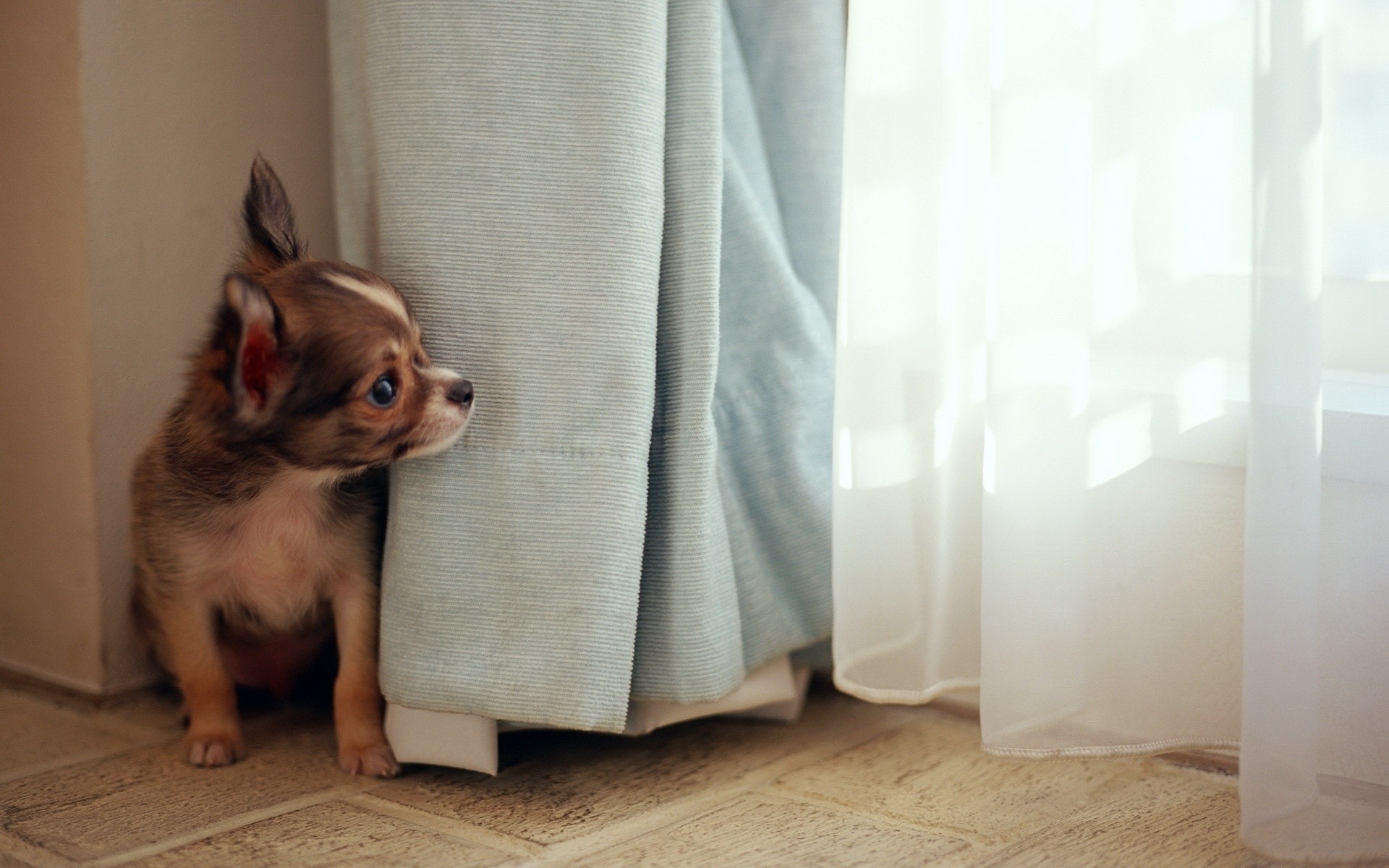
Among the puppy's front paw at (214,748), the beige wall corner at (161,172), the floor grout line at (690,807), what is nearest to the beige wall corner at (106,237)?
the beige wall corner at (161,172)

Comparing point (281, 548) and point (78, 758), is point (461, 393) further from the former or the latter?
point (78, 758)

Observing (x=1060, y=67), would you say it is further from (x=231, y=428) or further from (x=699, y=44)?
(x=231, y=428)

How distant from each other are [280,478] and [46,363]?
0.54 meters

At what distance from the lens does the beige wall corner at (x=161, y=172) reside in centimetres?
157

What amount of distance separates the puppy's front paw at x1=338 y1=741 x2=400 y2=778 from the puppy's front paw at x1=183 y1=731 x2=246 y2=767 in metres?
0.14

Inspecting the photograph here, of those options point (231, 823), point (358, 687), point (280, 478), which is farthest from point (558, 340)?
point (231, 823)

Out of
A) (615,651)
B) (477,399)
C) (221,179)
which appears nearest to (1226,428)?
(615,651)

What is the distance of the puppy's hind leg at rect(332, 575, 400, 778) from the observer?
4.54ft

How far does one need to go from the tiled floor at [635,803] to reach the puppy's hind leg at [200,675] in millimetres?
40

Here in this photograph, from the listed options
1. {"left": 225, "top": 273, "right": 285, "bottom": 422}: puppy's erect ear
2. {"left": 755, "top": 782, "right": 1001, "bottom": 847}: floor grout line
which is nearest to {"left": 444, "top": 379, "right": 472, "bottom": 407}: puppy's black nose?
{"left": 225, "top": 273, "right": 285, "bottom": 422}: puppy's erect ear

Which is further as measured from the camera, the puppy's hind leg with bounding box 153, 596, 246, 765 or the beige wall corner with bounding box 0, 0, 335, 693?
the beige wall corner with bounding box 0, 0, 335, 693

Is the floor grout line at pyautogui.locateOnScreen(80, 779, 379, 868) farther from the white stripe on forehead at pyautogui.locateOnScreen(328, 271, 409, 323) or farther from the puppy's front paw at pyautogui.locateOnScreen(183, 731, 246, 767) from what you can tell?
the white stripe on forehead at pyautogui.locateOnScreen(328, 271, 409, 323)

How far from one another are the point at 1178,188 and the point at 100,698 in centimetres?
151

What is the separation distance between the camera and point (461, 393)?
4.00 ft
